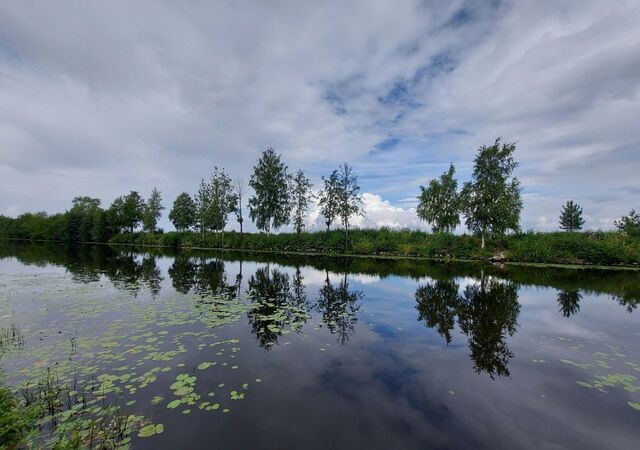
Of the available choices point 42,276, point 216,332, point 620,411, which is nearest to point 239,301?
point 216,332

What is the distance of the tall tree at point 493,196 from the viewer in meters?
37.7

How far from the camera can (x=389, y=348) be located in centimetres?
893

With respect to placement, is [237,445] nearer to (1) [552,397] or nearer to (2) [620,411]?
(1) [552,397]

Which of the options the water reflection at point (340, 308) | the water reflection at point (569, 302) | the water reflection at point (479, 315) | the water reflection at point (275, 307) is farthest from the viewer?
the water reflection at point (569, 302)

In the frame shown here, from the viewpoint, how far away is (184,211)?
247 ft

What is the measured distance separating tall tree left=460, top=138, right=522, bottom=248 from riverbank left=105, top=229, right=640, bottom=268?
2.28m

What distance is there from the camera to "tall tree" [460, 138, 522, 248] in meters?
→ 37.7

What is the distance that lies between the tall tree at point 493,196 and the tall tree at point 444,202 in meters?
8.11

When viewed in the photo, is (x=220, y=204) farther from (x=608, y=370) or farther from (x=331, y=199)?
(x=608, y=370)

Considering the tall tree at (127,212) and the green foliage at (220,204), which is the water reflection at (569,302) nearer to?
the green foliage at (220,204)

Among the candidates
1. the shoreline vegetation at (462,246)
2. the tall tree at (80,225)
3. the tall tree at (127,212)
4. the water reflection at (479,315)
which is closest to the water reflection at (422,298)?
the water reflection at (479,315)

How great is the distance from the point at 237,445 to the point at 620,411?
7.52m

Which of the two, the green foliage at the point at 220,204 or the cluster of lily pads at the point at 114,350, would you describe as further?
the green foliage at the point at 220,204

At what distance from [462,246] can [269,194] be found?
3395 centimetres
